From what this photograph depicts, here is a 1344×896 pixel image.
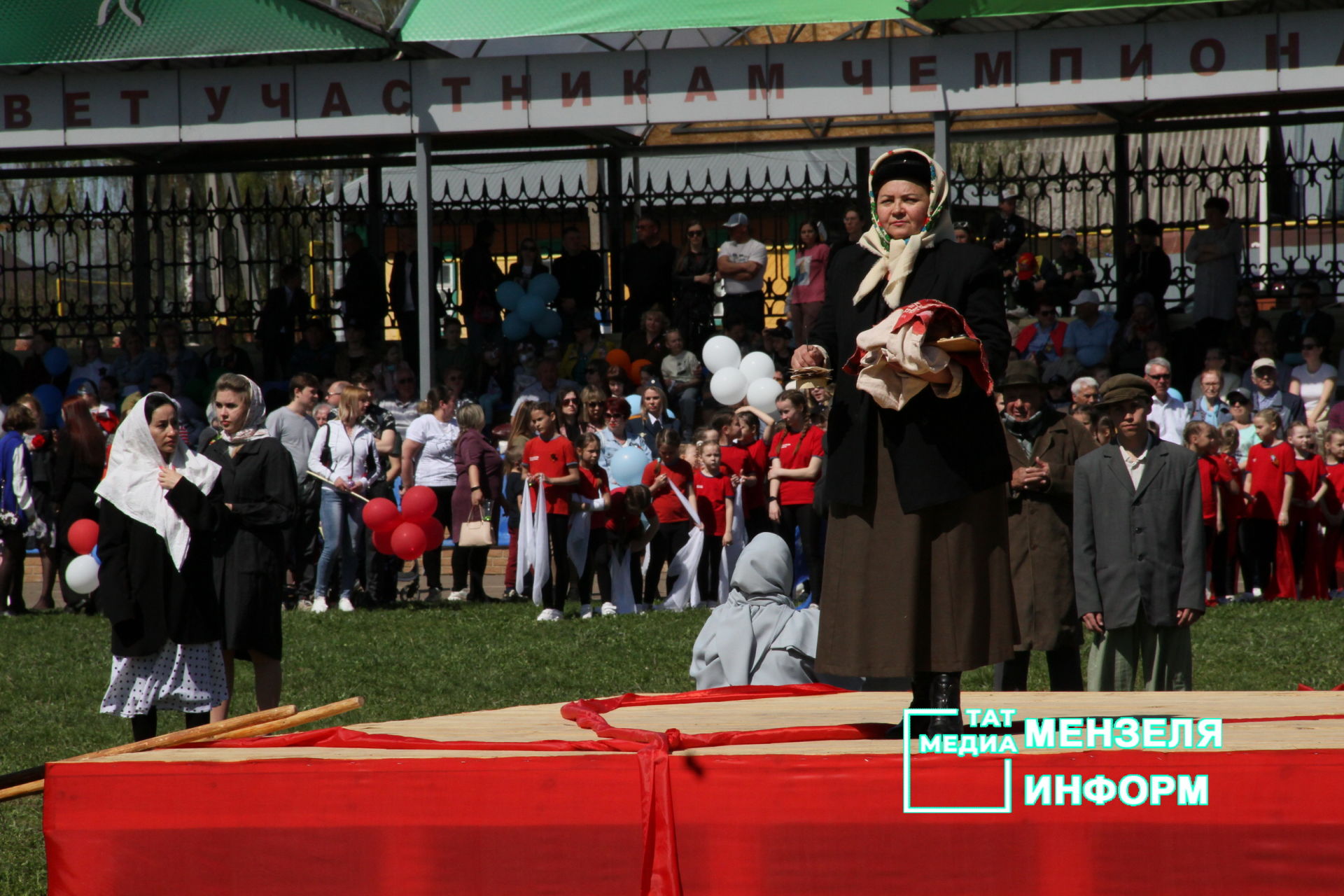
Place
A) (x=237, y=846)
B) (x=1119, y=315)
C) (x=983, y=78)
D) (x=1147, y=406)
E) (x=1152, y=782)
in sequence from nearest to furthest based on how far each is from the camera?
1. (x=1152, y=782)
2. (x=237, y=846)
3. (x=1147, y=406)
4. (x=983, y=78)
5. (x=1119, y=315)

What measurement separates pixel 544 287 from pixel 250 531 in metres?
10.2

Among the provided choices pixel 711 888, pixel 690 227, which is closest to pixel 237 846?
pixel 711 888

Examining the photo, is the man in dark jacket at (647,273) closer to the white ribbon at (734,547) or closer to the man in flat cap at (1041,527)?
the white ribbon at (734,547)

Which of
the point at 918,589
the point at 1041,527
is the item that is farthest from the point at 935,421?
the point at 1041,527

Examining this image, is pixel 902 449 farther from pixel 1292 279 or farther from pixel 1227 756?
pixel 1292 279

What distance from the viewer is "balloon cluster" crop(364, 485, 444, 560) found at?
462 inches

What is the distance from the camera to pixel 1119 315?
16531 millimetres

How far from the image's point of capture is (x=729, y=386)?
13.9m

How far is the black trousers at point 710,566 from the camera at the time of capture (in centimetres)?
1262

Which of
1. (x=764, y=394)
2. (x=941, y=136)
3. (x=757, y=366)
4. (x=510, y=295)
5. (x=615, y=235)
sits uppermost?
(x=941, y=136)

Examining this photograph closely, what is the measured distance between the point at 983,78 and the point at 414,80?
17.3 feet

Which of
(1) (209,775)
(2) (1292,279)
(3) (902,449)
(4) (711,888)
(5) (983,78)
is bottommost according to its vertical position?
(4) (711,888)

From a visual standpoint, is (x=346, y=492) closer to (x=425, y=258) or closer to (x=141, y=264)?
(x=425, y=258)

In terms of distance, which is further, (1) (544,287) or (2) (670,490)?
(1) (544,287)
